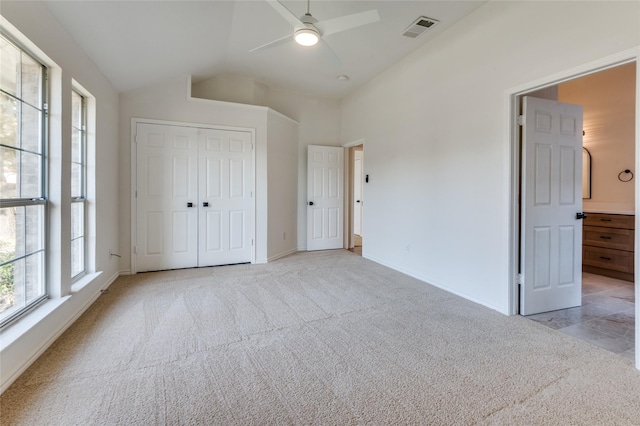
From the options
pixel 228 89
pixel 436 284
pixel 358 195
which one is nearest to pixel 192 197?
pixel 228 89

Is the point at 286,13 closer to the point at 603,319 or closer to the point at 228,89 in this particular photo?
the point at 228,89

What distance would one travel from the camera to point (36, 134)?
87.8 inches

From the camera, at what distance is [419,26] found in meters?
3.28

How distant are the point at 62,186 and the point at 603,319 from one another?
480cm

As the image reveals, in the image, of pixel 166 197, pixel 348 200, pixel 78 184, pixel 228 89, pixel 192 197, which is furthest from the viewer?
pixel 348 200

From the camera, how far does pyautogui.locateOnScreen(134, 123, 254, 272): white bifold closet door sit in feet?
13.6

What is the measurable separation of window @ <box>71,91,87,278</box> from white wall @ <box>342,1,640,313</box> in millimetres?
3801

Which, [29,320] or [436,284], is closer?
[29,320]

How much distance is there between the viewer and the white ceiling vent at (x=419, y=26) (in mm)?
3162

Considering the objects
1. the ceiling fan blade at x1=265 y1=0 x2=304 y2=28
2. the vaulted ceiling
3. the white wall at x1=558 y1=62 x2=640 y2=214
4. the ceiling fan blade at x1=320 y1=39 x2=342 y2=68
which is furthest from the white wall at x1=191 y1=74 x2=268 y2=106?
the white wall at x1=558 y1=62 x2=640 y2=214

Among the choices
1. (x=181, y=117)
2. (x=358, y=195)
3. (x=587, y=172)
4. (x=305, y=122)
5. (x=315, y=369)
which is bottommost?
(x=315, y=369)

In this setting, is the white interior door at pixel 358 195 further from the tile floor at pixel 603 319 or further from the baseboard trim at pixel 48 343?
the baseboard trim at pixel 48 343

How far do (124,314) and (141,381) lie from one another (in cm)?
121

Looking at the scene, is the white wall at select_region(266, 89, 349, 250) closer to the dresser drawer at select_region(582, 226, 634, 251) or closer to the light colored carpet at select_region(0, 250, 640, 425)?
the light colored carpet at select_region(0, 250, 640, 425)
